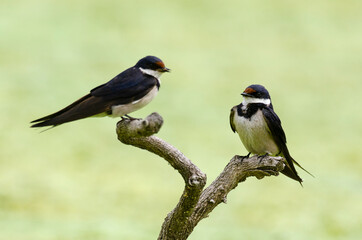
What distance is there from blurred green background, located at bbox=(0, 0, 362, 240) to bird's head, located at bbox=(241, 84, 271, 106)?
4134 mm

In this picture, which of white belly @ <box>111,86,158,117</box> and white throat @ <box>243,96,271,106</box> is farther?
white throat @ <box>243,96,271,106</box>

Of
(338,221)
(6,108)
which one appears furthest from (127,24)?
(338,221)

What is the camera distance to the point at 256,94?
166 inches

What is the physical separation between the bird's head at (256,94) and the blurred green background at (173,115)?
4.13m

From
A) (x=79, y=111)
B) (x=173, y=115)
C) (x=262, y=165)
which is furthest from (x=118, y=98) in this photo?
(x=173, y=115)

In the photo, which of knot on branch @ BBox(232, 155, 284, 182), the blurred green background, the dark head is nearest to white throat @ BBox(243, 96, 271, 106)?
knot on branch @ BBox(232, 155, 284, 182)

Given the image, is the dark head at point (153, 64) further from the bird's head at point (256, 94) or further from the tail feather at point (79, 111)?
the bird's head at point (256, 94)

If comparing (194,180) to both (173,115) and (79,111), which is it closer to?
(79,111)

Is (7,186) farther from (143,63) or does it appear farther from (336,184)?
(143,63)

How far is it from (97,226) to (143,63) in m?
4.78

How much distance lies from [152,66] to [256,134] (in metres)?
0.97

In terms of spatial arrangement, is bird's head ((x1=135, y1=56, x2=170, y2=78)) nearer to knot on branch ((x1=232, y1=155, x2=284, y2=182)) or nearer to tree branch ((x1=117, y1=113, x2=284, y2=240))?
tree branch ((x1=117, y1=113, x2=284, y2=240))

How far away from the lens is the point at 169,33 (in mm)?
13320

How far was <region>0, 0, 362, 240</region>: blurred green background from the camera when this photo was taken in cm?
853
